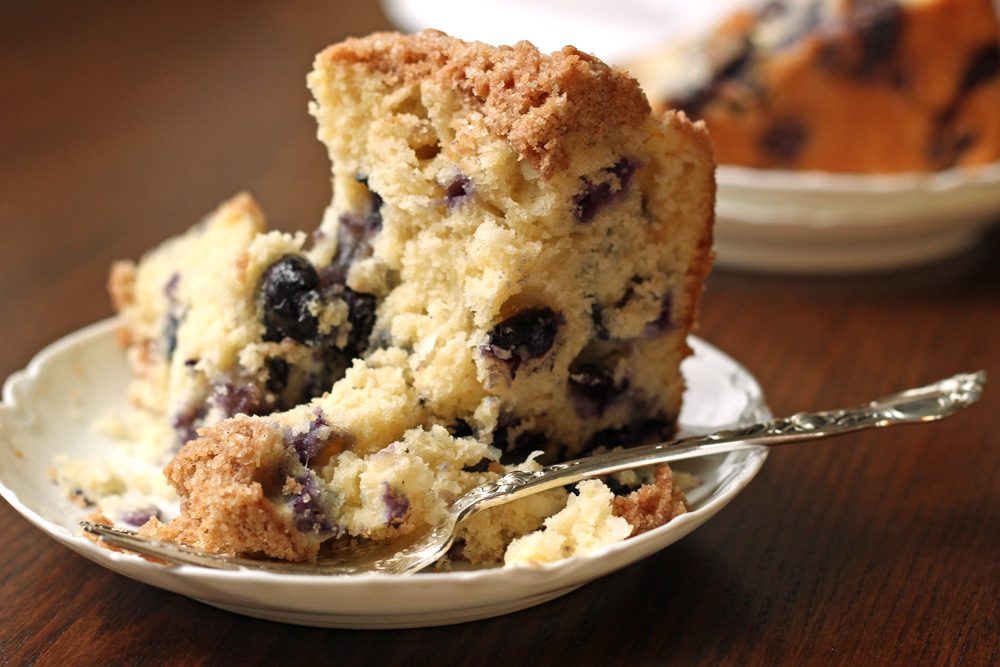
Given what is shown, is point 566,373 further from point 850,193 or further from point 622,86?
point 850,193

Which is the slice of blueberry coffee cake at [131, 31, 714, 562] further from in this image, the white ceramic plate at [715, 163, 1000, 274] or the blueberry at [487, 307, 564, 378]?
the white ceramic plate at [715, 163, 1000, 274]


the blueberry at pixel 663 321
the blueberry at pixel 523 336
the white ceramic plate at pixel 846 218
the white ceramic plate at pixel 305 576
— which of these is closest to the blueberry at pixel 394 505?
the white ceramic plate at pixel 305 576

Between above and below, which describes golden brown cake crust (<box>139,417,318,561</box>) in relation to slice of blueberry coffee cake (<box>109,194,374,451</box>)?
below

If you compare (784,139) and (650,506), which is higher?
(784,139)

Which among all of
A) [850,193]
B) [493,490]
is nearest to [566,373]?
[493,490]

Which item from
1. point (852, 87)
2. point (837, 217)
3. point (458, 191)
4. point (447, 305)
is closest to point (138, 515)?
point (447, 305)

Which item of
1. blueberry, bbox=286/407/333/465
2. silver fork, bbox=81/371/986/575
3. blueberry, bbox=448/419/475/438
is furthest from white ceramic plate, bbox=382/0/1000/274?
blueberry, bbox=286/407/333/465

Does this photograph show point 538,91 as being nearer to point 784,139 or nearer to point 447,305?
point 447,305
